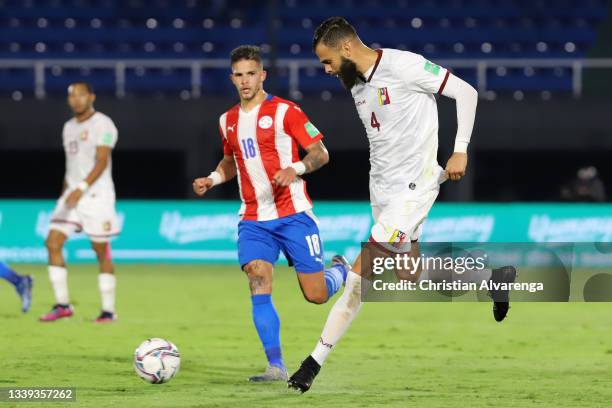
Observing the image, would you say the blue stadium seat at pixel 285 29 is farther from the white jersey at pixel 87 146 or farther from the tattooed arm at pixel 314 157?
the tattooed arm at pixel 314 157

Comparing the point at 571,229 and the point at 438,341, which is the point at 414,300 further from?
the point at 571,229

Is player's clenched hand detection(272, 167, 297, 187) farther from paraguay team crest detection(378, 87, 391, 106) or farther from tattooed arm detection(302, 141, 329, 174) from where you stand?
paraguay team crest detection(378, 87, 391, 106)

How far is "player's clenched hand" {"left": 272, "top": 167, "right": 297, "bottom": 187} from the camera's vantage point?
22.4 ft

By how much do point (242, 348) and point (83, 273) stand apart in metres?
7.85

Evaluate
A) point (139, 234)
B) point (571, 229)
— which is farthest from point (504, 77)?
point (139, 234)

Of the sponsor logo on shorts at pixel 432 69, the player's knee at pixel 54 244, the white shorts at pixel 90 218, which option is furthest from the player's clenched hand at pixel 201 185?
the player's knee at pixel 54 244

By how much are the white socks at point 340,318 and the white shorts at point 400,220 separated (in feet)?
Result: 0.85

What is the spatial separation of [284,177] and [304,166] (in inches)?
11.6

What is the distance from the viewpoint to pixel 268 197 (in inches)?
293

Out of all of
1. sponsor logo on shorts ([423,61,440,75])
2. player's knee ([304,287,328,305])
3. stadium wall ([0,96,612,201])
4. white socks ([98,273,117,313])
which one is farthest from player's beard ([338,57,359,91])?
stadium wall ([0,96,612,201])

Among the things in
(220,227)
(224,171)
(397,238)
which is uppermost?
(224,171)

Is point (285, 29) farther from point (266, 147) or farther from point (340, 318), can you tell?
point (340, 318)

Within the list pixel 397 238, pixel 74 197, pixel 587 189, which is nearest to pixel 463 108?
pixel 397 238

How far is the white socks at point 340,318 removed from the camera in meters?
6.76
